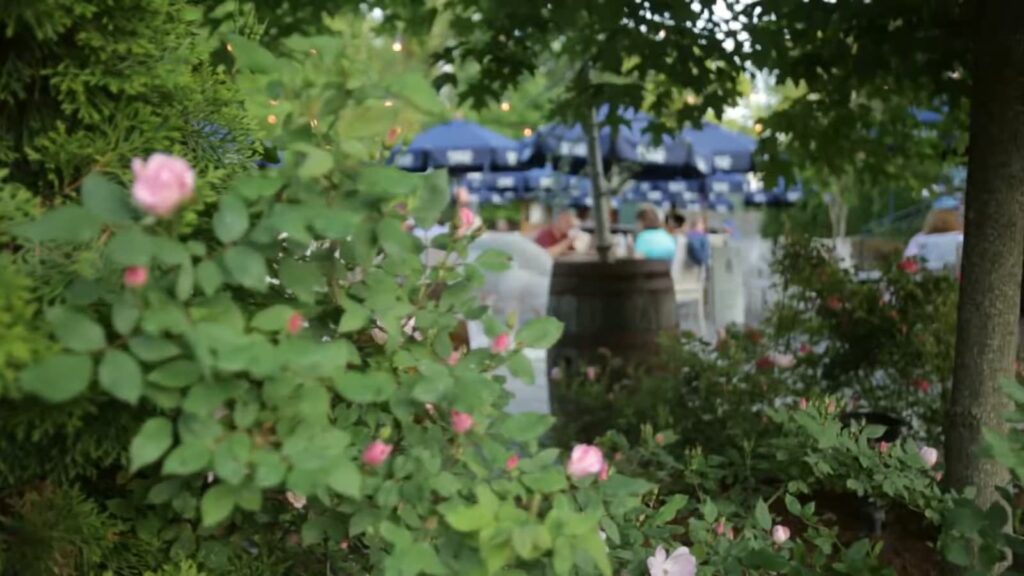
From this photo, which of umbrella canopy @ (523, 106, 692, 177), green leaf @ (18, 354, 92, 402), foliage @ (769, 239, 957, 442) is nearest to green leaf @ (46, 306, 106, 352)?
green leaf @ (18, 354, 92, 402)

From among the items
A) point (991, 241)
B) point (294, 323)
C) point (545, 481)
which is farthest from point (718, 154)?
point (294, 323)

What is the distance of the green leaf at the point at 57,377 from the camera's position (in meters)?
0.81

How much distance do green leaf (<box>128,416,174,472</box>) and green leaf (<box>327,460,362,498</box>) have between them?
0.50ft

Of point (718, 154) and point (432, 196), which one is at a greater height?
point (718, 154)

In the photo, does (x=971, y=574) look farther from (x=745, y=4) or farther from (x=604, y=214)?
(x=604, y=214)

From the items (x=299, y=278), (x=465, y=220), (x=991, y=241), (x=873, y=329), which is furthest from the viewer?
(x=873, y=329)

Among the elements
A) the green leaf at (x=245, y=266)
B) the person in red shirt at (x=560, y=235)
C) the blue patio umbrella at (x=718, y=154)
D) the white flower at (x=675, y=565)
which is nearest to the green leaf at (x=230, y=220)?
the green leaf at (x=245, y=266)

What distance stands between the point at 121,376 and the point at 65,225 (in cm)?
15

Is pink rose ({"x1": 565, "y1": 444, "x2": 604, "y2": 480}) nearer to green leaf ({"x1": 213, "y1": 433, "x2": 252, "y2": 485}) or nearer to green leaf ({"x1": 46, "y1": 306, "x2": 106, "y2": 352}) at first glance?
green leaf ({"x1": 213, "y1": 433, "x2": 252, "y2": 485})

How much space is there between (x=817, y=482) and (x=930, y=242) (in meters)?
4.36

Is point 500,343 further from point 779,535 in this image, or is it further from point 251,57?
point 779,535

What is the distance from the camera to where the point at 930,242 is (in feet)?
21.0

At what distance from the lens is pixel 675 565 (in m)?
1.52

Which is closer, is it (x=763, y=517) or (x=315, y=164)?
(x=315, y=164)
